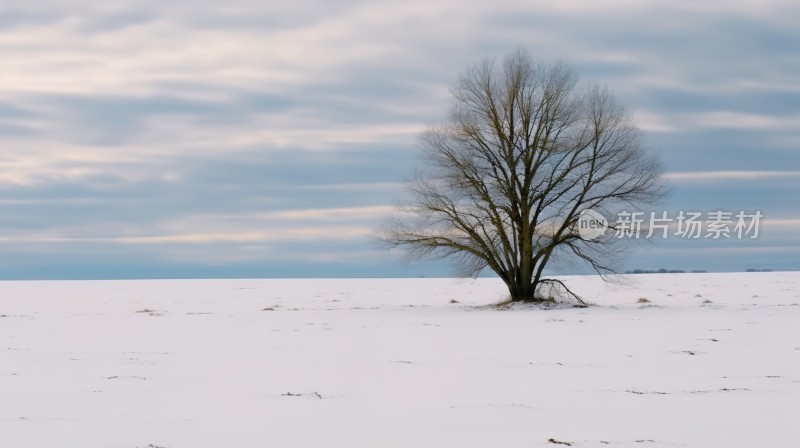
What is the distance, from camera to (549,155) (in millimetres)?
36625

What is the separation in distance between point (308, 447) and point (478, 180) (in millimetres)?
27912

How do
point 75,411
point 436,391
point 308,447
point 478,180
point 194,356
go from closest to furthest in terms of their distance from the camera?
point 308,447 < point 75,411 < point 436,391 < point 194,356 < point 478,180

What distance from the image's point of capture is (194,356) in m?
18.2

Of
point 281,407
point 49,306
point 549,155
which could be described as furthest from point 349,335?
point 49,306

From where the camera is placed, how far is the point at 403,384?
13.7 metres

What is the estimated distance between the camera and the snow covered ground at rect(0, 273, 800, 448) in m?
9.77

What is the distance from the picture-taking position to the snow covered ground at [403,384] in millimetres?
9773

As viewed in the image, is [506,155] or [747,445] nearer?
[747,445]

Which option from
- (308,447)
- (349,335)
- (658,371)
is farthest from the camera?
(349,335)

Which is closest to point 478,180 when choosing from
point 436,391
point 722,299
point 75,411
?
point 722,299

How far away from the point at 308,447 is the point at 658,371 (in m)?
8.26

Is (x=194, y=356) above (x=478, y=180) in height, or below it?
below

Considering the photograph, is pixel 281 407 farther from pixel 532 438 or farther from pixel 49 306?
Answer: pixel 49 306

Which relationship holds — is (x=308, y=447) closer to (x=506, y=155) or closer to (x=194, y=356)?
(x=194, y=356)
